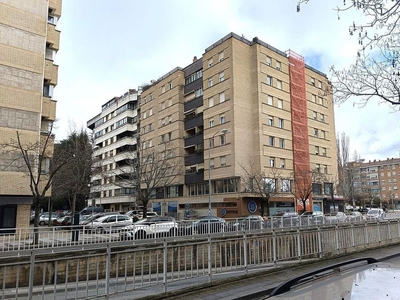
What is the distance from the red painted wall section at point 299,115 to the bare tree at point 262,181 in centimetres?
544

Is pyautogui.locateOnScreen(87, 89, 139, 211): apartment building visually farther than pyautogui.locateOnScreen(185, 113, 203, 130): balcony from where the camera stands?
Yes

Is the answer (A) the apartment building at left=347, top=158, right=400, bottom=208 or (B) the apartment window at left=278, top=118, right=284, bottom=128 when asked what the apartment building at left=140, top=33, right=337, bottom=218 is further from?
(A) the apartment building at left=347, top=158, right=400, bottom=208

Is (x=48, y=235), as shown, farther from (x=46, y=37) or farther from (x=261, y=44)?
(x=261, y=44)

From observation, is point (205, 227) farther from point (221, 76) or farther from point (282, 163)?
point (221, 76)

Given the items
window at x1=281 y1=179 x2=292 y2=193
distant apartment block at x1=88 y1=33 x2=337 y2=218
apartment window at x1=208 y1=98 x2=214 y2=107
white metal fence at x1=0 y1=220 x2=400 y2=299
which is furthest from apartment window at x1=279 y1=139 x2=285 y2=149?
white metal fence at x1=0 y1=220 x2=400 y2=299

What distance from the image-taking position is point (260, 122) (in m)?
41.4

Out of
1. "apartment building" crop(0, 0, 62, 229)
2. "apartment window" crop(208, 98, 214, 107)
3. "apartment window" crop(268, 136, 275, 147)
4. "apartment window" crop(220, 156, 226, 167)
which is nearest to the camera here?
"apartment building" crop(0, 0, 62, 229)

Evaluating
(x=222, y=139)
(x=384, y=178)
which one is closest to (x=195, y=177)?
(x=222, y=139)

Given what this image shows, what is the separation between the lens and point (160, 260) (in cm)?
812

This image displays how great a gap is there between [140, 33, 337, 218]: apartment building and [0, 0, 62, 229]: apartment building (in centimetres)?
1837

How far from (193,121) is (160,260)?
40.8 metres

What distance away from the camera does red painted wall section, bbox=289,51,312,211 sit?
45312mm

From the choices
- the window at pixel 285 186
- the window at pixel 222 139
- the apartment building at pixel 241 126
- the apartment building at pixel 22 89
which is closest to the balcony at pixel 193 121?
the apartment building at pixel 241 126

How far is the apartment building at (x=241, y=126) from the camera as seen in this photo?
40.6 meters
